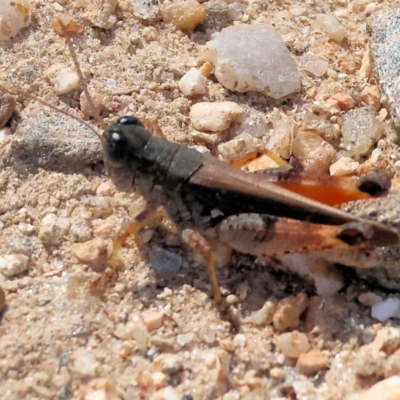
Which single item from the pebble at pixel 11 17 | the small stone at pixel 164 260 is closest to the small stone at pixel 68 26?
the pebble at pixel 11 17

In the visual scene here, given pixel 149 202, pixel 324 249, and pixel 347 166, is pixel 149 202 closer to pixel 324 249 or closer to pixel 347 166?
pixel 324 249

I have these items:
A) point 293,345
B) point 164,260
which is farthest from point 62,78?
point 293,345

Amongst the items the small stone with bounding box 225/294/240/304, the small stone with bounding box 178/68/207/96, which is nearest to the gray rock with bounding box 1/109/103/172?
the small stone with bounding box 178/68/207/96

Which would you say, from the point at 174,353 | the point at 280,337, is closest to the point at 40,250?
the point at 174,353

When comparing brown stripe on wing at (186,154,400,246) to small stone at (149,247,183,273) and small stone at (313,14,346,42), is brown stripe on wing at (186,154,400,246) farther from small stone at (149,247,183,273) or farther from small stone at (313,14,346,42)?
small stone at (313,14,346,42)

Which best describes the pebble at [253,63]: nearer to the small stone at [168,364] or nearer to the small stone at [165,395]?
the small stone at [168,364]

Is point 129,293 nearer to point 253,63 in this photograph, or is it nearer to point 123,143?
point 123,143

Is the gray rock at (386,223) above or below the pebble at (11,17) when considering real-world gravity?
below
